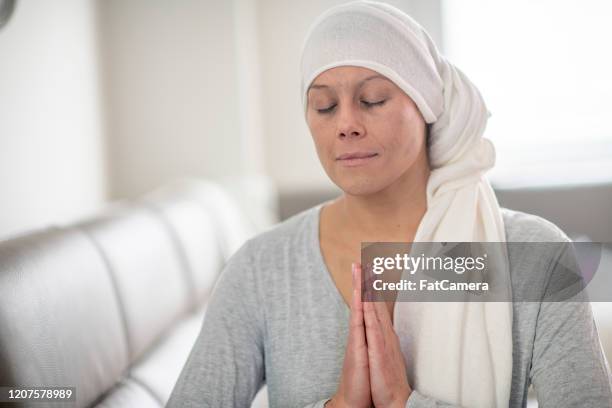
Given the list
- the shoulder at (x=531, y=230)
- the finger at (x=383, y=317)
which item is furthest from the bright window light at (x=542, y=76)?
the finger at (x=383, y=317)

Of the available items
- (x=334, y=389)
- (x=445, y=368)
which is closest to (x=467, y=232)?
(x=445, y=368)

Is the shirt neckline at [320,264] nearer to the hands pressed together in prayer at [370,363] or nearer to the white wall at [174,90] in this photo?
the hands pressed together in prayer at [370,363]

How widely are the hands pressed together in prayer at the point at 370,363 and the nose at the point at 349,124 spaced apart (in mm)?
185

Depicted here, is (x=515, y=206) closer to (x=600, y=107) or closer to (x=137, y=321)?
(x=600, y=107)

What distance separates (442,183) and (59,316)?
65 centimetres

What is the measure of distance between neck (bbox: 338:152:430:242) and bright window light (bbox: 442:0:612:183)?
0.67 meters

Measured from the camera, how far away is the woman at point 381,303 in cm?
89

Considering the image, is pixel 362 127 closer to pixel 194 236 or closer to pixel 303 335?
pixel 303 335

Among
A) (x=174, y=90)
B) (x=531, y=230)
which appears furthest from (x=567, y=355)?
(x=174, y=90)

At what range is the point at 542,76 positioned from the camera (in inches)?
67.7

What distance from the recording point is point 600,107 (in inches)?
75.1

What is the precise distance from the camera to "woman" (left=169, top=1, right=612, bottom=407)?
886mm

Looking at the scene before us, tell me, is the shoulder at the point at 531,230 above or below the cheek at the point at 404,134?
below

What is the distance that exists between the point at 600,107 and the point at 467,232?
1.17m
